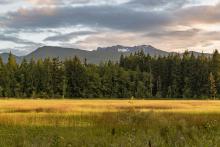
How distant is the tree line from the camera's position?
129 metres

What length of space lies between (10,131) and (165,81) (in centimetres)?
12705

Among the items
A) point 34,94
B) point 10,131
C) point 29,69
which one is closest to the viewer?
point 10,131

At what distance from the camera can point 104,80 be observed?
135 m

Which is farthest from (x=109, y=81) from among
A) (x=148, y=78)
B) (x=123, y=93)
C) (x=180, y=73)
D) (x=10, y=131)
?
(x=10, y=131)

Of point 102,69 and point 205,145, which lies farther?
point 102,69

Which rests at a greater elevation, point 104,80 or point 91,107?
point 104,80

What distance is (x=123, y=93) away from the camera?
136 meters

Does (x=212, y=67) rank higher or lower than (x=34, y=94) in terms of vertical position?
higher

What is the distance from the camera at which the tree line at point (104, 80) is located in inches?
5074

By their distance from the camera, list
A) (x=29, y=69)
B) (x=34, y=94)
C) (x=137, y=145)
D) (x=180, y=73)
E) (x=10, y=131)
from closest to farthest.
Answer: (x=137, y=145) < (x=10, y=131) < (x=34, y=94) < (x=29, y=69) < (x=180, y=73)

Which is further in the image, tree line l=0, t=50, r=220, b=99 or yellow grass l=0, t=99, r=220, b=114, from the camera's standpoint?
tree line l=0, t=50, r=220, b=99

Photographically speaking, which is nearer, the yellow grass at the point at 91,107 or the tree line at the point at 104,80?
the yellow grass at the point at 91,107

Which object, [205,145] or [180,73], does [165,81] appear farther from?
[205,145]

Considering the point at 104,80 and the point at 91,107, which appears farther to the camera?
the point at 104,80
